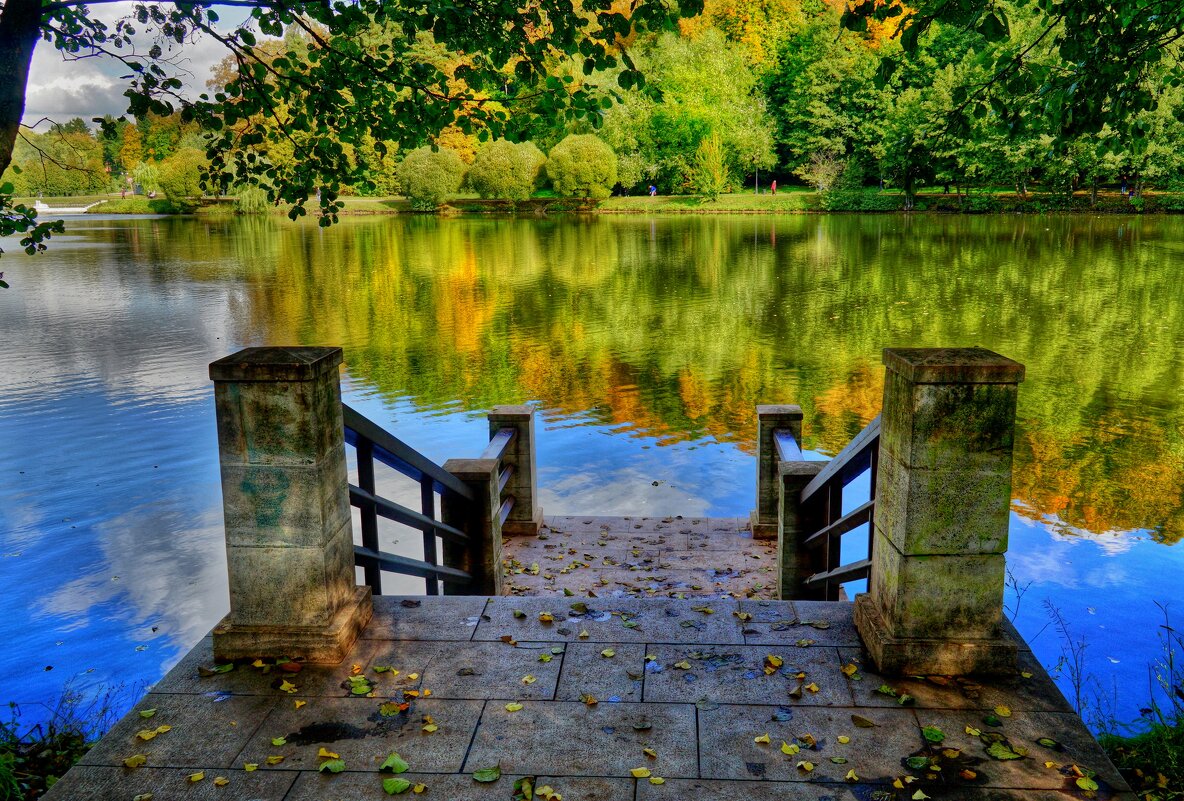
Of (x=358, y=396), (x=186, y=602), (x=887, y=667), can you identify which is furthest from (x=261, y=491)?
(x=358, y=396)

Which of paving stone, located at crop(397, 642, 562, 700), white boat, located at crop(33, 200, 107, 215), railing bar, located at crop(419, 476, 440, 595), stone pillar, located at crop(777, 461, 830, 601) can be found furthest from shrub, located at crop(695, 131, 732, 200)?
white boat, located at crop(33, 200, 107, 215)

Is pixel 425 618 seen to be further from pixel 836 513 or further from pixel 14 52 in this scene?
pixel 14 52

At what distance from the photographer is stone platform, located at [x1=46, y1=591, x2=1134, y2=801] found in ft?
10.6

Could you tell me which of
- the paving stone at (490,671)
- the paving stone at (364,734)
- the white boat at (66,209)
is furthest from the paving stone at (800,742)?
the white boat at (66,209)

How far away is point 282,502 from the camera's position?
13.1 ft

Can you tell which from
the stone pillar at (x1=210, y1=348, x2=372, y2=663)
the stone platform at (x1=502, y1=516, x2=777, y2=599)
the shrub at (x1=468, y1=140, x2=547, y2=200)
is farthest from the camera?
the shrub at (x1=468, y1=140, x2=547, y2=200)

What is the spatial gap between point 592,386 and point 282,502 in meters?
13.0

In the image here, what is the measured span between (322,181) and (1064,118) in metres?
6.28

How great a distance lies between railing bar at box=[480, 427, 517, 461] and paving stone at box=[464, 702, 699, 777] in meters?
3.88

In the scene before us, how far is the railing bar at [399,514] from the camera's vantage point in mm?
4738

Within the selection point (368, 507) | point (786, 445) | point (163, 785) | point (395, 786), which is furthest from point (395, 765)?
point (786, 445)

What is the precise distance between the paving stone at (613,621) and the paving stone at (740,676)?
14 centimetres

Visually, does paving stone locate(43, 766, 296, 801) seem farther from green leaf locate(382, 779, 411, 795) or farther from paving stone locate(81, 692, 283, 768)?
green leaf locate(382, 779, 411, 795)

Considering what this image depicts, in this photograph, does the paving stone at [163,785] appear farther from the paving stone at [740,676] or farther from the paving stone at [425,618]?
the paving stone at [740,676]
